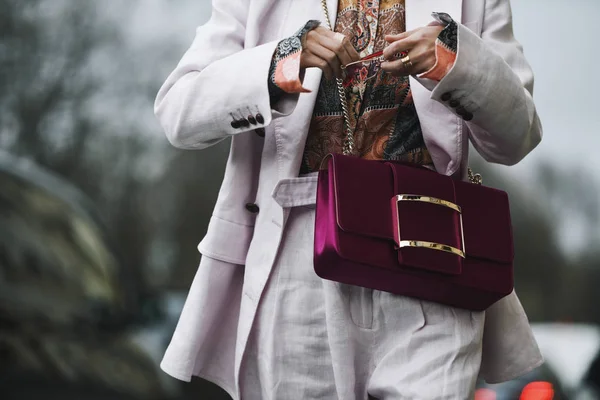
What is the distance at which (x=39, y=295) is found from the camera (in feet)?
16.1

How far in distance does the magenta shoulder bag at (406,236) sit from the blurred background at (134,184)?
3495mm

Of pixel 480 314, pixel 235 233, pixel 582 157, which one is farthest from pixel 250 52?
pixel 582 157

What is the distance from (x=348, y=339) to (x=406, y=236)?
0.21 metres

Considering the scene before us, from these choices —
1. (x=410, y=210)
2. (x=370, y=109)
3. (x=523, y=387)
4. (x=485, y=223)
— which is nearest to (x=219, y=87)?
(x=370, y=109)

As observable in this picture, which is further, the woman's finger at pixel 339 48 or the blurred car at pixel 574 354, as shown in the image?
the blurred car at pixel 574 354

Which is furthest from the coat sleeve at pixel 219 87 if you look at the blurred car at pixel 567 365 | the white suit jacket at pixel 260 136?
the blurred car at pixel 567 365

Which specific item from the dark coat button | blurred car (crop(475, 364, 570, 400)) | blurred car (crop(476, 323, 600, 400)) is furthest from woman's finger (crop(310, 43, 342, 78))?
blurred car (crop(476, 323, 600, 400))

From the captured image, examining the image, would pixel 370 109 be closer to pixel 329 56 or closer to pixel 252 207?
pixel 329 56

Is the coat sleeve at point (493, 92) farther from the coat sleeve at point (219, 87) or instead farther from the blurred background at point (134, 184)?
the blurred background at point (134, 184)

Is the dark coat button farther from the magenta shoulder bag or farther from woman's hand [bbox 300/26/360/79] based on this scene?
woman's hand [bbox 300/26/360/79]

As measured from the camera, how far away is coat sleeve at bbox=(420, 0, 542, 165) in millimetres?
1504

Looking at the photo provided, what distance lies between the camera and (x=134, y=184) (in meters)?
5.22

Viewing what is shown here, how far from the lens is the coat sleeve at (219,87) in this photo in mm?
1574

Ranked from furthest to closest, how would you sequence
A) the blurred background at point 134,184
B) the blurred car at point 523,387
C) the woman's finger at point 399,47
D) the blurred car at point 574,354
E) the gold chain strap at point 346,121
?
the blurred background at point 134,184
the blurred car at point 574,354
the blurred car at point 523,387
the gold chain strap at point 346,121
the woman's finger at point 399,47
